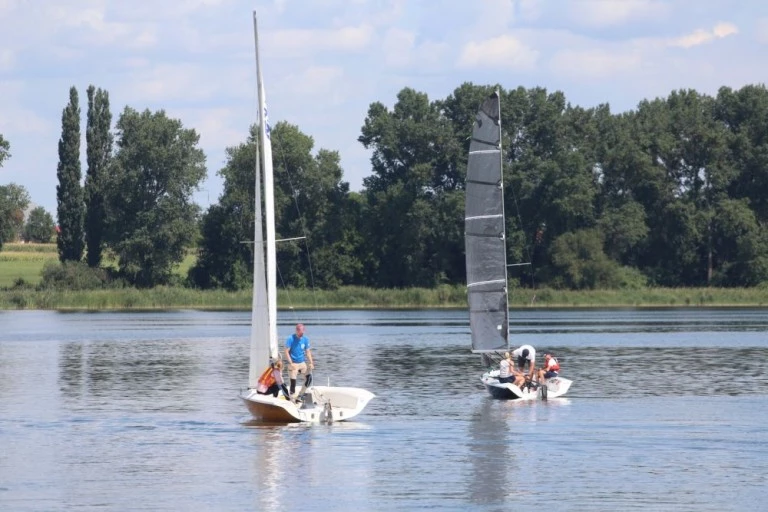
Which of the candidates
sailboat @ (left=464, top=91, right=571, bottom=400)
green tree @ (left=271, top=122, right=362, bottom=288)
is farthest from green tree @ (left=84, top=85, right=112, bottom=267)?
sailboat @ (left=464, top=91, right=571, bottom=400)

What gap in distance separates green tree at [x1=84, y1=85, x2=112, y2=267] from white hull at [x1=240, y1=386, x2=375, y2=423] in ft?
305

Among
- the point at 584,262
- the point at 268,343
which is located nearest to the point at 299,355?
the point at 268,343

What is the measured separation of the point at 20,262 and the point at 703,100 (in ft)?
257

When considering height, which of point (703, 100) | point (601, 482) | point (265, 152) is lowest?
point (601, 482)

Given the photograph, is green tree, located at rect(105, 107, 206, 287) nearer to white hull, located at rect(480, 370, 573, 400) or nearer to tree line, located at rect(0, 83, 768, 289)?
tree line, located at rect(0, 83, 768, 289)

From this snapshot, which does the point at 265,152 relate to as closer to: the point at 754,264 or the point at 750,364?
the point at 750,364

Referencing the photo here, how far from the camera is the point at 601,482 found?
81.4ft

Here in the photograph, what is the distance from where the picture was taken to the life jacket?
104 feet

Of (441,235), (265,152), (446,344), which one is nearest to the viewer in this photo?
(265,152)

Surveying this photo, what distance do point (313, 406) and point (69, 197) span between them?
93360mm

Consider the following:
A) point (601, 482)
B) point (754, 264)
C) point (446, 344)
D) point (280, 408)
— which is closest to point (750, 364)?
point (446, 344)

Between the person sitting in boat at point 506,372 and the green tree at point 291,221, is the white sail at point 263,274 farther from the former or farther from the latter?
the green tree at point 291,221

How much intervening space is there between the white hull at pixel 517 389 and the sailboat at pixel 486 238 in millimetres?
2936

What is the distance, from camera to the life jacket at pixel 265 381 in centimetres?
3175
